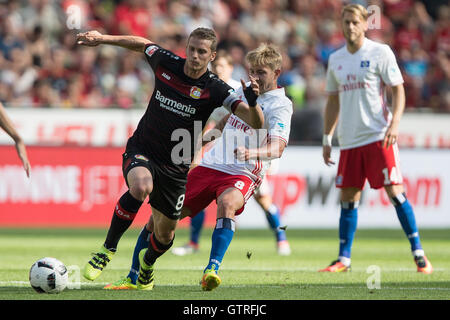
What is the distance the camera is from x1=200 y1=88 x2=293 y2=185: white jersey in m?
7.23

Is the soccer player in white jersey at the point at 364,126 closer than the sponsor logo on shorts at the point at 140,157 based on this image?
No

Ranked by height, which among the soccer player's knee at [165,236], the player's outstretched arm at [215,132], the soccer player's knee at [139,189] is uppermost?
the player's outstretched arm at [215,132]

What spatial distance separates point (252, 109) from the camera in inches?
248

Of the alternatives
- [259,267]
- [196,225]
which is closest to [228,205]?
[259,267]

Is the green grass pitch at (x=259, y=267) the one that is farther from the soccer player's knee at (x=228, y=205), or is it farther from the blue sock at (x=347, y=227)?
the soccer player's knee at (x=228, y=205)

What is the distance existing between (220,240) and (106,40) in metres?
1.85

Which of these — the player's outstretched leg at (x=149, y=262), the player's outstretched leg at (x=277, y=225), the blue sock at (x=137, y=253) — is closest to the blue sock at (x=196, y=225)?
the player's outstretched leg at (x=277, y=225)

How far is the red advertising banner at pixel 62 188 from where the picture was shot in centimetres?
1388

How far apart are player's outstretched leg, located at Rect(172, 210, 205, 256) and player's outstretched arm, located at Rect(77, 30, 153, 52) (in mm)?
3802

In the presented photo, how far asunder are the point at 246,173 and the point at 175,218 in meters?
0.84

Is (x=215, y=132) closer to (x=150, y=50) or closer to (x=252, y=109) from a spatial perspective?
(x=150, y=50)

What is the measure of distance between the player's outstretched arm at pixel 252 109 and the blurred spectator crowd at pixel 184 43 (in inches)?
352

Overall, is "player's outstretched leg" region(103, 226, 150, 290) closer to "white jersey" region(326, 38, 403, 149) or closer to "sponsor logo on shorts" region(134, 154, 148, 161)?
"sponsor logo on shorts" region(134, 154, 148, 161)
